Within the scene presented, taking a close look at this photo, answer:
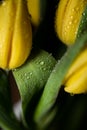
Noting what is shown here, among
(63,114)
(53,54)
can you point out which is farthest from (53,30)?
(63,114)

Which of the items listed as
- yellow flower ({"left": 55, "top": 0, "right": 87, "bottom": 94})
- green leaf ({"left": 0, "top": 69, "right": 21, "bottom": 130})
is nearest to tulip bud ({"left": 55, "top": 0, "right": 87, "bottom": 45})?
yellow flower ({"left": 55, "top": 0, "right": 87, "bottom": 94})

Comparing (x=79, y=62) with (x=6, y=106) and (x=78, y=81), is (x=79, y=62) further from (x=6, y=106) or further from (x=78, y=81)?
(x=6, y=106)

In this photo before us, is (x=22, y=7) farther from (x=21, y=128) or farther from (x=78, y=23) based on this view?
(x=21, y=128)

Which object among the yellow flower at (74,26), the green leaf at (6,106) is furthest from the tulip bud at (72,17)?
the green leaf at (6,106)

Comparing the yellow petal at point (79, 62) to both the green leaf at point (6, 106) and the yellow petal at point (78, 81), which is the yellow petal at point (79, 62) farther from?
the green leaf at point (6, 106)

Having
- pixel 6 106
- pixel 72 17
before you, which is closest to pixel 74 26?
pixel 72 17

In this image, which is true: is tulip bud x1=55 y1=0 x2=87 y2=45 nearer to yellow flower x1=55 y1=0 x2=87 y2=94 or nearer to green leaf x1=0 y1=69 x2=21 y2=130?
yellow flower x1=55 y1=0 x2=87 y2=94
